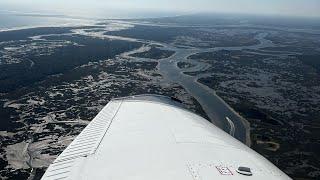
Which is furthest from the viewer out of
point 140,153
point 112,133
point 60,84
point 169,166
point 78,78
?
point 78,78

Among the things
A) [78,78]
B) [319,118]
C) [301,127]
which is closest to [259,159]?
[301,127]

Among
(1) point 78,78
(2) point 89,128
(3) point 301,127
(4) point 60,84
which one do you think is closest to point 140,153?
(2) point 89,128

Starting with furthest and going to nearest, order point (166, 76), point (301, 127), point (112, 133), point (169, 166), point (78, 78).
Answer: point (166, 76) < point (78, 78) < point (301, 127) < point (112, 133) < point (169, 166)

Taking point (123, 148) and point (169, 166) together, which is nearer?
point (169, 166)

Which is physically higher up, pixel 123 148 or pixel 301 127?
pixel 123 148

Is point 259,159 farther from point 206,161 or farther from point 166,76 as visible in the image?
point 166,76

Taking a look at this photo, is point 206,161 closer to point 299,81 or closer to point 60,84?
point 60,84
